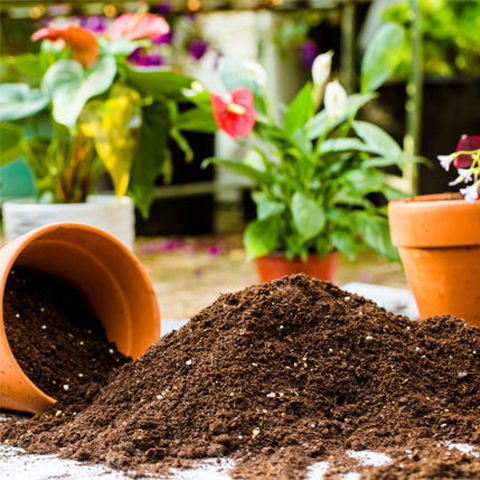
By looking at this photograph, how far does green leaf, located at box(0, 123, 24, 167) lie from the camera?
1902 millimetres

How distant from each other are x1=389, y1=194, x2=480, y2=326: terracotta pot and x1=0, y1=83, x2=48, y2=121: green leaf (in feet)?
2.88

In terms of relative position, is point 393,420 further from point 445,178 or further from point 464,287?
point 445,178

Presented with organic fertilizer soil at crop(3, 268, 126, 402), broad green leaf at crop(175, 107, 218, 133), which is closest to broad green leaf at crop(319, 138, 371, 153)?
broad green leaf at crop(175, 107, 218, 133)

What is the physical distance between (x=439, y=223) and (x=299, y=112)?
67 cm

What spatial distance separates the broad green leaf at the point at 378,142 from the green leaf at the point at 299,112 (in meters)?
0.13

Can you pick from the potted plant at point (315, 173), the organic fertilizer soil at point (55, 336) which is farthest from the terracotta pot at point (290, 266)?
the organic fertilizer soil at point (55, 336)

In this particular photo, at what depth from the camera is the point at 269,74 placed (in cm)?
398

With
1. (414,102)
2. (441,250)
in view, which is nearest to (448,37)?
(414,102)

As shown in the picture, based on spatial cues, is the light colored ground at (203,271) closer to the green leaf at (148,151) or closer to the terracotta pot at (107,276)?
the green leaf at (148,151)

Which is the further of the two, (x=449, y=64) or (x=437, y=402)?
(x=449, y=64)

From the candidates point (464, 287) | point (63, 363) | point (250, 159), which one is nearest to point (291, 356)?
point (63, 363)

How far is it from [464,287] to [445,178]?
5.23 feet

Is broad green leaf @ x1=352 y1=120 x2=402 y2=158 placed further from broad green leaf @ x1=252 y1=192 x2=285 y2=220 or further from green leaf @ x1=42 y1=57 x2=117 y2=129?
green leaf @ x1=42 y1=57 x2=117 y2=129

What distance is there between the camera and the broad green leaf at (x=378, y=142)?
1775 millimetres
